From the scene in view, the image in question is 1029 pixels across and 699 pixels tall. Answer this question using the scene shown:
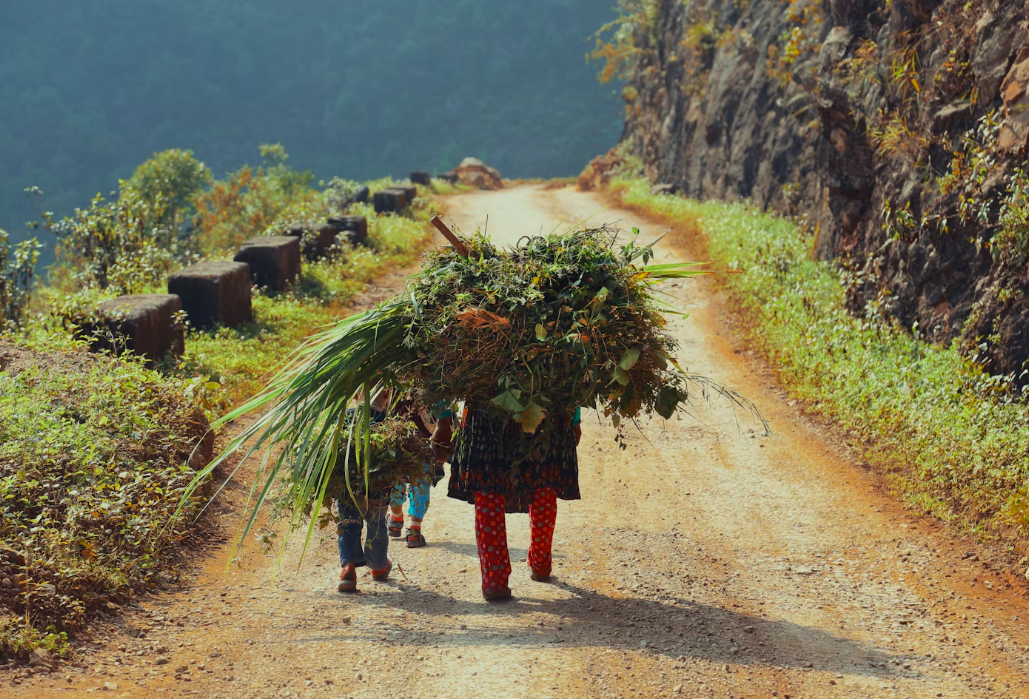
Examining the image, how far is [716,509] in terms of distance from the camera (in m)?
6.18

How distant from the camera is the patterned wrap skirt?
14.7 ft

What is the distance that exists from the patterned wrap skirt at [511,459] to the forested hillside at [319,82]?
76.6 m

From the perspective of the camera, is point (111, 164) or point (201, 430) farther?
point (111, 164)

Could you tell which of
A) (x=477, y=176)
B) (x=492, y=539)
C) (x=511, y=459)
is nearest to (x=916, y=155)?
(x=511, y=459)

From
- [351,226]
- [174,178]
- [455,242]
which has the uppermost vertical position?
[174,178]

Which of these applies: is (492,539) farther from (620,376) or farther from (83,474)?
(83,474)

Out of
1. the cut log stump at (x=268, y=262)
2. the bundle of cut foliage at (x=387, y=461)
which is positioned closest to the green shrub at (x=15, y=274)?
the cut log stump at (x=268, y=262)

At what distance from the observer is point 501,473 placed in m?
4.50

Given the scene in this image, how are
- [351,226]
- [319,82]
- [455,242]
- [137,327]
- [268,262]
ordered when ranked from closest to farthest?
[455,242] → [137,327] → [268,262] → [351,226] → [319,82]

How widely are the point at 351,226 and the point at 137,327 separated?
26.7 ft

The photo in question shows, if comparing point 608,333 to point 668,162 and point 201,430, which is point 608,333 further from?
point 668,162

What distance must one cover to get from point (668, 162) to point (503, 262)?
67.1 ft

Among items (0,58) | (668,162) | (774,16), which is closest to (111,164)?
(0,58)

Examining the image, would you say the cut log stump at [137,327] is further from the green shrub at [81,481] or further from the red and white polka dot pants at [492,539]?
the red and white polka dot pants at [492,539]
